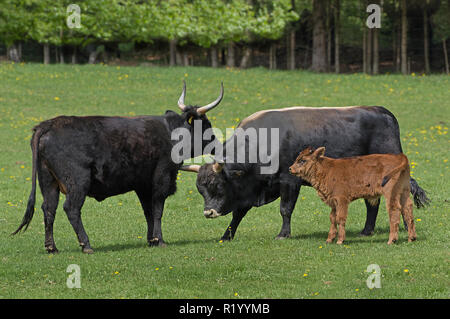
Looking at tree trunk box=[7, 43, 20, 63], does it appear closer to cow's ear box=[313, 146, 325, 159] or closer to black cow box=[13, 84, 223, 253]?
black cow box=[13, 84, 223, 253]

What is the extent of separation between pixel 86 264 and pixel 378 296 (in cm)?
406

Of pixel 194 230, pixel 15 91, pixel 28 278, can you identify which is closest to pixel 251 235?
pixel 194 230

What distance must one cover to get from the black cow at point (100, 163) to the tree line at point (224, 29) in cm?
2970

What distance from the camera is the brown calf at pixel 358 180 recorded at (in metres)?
10.9

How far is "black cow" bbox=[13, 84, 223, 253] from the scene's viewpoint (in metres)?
10.8

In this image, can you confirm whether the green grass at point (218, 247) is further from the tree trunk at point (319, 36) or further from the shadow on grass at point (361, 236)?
the tree trunk at point (319, 36)

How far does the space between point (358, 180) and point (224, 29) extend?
111 feet

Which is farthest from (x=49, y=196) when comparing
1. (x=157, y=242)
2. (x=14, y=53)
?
(x=14, y=53)

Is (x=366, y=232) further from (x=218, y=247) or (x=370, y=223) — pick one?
(x=218, y=247)

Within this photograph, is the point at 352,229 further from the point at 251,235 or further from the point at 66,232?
the point at 66,232

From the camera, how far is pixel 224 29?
43.9m

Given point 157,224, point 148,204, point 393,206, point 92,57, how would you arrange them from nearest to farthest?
1. point 393,206
2. point 157,224
3. point 148,204
4. point 92,57

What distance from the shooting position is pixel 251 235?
12805mm

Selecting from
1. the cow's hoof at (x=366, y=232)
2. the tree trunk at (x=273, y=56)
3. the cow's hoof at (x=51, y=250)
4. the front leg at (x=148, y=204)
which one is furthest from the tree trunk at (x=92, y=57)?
the cow's hoof at (x=51, y=250)
